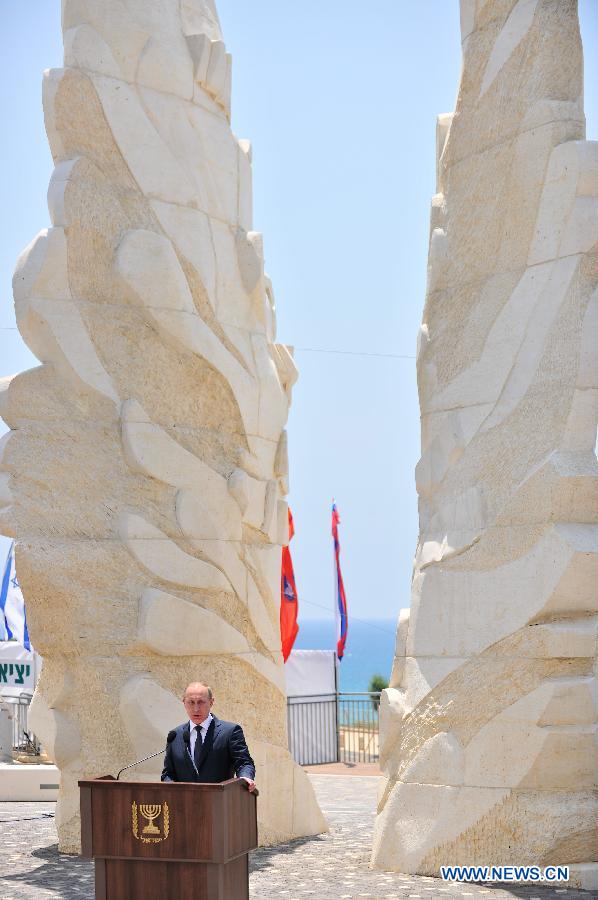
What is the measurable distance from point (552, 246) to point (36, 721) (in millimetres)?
5062

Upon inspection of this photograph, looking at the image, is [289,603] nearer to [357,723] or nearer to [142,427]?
[142,427]

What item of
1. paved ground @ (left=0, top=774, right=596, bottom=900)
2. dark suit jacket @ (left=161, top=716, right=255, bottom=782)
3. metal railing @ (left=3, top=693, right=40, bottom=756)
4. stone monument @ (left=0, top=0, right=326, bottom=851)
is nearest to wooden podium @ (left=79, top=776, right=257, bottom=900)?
paved ground @ (left=0, top=774, right=596, bottom=900)

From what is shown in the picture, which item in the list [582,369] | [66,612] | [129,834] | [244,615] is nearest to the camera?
[129,834]

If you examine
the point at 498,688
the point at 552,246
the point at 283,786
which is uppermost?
the point at 552,246

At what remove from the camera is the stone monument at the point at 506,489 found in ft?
26.8

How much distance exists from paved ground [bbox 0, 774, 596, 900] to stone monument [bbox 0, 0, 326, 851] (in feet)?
1.16

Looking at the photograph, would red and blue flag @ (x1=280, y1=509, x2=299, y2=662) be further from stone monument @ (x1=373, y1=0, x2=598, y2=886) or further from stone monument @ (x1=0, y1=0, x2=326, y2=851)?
stone monument @ (x1=373, y1=0, x2=598, y2=886)

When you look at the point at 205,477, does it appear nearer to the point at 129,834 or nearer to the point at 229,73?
the point at 229,73

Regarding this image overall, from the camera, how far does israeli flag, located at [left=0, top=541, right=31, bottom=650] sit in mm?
18594

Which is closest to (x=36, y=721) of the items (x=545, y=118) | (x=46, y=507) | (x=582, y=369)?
(x=46, y=507)

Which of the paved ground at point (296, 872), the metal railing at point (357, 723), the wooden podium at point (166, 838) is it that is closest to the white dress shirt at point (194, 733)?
the wooden podium at point (166, 838)

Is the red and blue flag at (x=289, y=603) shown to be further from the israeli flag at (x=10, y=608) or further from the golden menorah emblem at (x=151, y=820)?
the golden menorah emblem at (x=151, y=820)

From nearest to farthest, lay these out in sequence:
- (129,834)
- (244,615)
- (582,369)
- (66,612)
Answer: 1. (129,834)
2. (582,369)
3. (66,612)
4. (244,615)

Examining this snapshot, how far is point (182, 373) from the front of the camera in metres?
10.1
